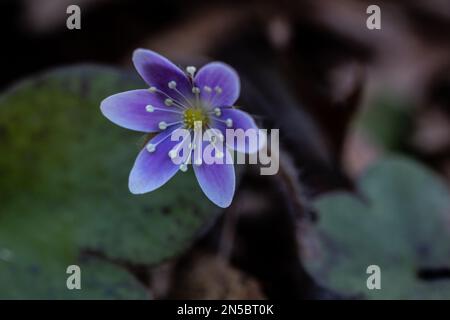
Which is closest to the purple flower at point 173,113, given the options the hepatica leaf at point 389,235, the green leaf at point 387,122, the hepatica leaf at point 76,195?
the hepatica leaf at point 76,195

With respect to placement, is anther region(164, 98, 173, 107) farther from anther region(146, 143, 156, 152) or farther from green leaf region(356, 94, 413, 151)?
green leaf region(356, 94, 413, 151)

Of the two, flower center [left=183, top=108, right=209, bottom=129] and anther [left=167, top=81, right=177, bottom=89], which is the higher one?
anther [left=167, top=81, right=177, bottom=89]

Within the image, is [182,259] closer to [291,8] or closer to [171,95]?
[171,95]

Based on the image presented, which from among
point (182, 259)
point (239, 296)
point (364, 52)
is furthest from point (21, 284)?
point (364, 52)

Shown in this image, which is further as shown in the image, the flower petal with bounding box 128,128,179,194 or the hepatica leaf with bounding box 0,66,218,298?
the hepatica leaf with bounding box 0,66,218,298

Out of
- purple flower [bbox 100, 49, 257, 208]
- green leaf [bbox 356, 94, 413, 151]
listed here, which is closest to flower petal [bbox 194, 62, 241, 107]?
purple flower [bbox 100, 49, 257, 208]

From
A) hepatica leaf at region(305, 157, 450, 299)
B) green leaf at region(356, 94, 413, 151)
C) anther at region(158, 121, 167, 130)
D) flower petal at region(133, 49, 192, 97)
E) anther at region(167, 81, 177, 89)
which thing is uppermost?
green leaf at region(356, 94, 413, 151)

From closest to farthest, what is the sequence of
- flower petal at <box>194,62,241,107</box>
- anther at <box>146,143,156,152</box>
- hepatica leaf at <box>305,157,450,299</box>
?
1. flower petal at <box>194,62,241,107</box>
2. anther at <box>146,143,156,152</box>
3. hepatica leaf at <box>305,157,450,299</box>

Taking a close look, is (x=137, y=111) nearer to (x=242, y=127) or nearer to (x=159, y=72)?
(x=159, y=72)
